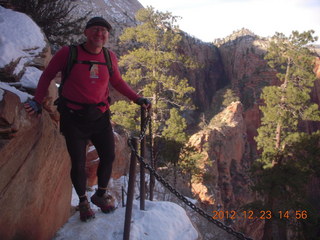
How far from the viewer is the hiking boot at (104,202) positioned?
2.97 m

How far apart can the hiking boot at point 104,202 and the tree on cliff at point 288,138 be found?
11566mm

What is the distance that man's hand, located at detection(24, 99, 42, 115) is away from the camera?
2336 millimetres

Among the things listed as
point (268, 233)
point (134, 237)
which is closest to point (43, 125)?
point (134, 237)

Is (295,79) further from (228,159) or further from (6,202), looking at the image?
(6,202)

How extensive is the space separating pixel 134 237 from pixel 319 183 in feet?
99.4

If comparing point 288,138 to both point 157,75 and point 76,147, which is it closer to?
point 157,75

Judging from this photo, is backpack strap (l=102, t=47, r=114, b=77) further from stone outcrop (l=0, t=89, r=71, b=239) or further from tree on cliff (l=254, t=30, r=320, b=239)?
tree on cliff (l=254, t=30, r=320, b=239)

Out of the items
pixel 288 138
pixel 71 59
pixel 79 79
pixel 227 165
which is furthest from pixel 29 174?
pixel 227 165

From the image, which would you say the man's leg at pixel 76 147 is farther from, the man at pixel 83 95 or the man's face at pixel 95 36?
the man's face at pixel 95 36

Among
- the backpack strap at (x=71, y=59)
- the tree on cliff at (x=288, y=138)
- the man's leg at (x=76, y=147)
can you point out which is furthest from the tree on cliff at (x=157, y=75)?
the backpack strap at (x=71, y=59)

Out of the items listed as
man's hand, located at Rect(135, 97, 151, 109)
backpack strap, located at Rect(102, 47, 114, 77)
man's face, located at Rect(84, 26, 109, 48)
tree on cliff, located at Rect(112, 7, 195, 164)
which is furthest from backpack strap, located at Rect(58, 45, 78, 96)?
tree on cliff, located at Rect(112, 7, 195, 164)

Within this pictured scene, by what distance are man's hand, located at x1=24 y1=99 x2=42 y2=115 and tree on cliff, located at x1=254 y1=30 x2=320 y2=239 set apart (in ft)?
41.6

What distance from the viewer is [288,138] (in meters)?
14.0

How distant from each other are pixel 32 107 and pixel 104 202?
4.29 ft
